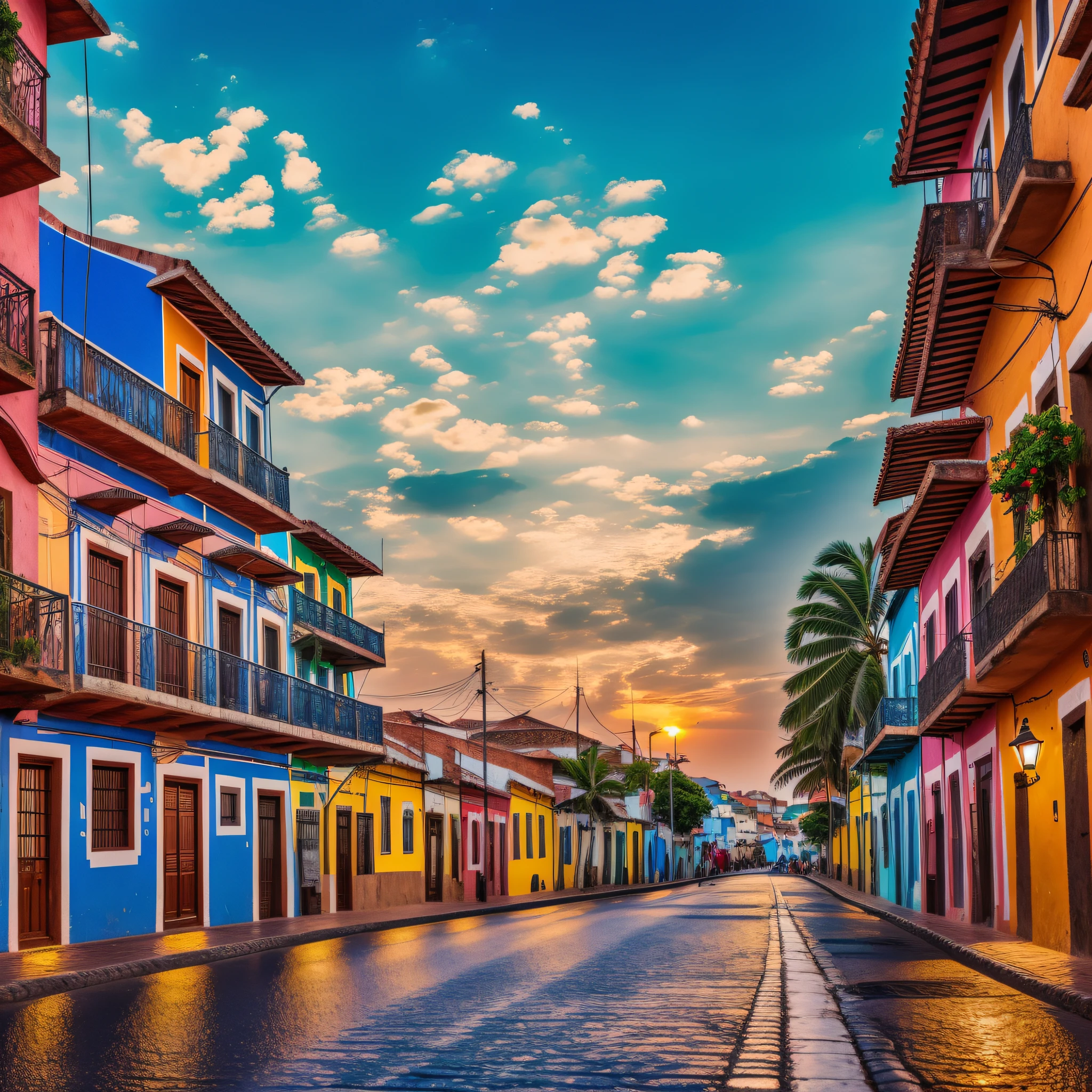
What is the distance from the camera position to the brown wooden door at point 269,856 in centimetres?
2483

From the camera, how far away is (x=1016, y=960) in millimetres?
12633

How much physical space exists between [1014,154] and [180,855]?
16436 millimetres

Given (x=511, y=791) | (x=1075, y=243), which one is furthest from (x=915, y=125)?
(x=511, y=791)

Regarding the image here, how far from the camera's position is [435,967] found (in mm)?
12766

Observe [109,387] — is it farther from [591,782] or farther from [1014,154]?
[591,782]

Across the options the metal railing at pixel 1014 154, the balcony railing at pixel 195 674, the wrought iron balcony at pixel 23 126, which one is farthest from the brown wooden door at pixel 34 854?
the metal railing at pixel 1014 154

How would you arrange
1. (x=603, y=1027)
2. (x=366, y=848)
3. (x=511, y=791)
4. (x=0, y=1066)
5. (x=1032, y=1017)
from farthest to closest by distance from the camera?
(x=511, y=791), (x=366, y=848), (x=1032, y=1017), (x=603, y=1027), (x=0, y=1066)

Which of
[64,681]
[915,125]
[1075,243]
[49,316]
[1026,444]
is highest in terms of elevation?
[915,125]

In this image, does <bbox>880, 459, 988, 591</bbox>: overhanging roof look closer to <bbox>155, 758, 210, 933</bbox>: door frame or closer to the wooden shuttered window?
<bbox>155, 758, 210, 933</bbox>: door frame

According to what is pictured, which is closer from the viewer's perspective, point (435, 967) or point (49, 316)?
point (435, 967)

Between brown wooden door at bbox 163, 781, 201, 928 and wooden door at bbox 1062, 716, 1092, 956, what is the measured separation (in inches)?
540

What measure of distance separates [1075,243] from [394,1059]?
33.4 feet

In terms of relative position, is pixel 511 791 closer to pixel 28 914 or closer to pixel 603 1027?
pixel 28 914

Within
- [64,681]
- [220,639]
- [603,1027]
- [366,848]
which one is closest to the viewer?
[603,1027]
